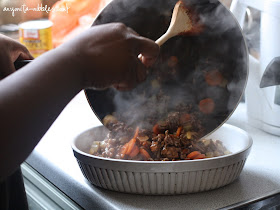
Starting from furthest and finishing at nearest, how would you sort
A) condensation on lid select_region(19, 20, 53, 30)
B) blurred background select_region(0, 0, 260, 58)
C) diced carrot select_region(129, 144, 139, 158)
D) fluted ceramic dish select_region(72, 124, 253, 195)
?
blurred background select_region(0, 0, 260, 58) → condensation on lid select_region(19, 20, 53, 30) → diced carrot select_region(129, 144, 139, 158) → fluted ceramic dish select_region(72, 124, 253, 195)

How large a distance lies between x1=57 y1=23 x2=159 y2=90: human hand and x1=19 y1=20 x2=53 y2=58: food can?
3.80 feet

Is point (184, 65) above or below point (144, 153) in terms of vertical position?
above

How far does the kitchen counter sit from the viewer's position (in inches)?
36.0

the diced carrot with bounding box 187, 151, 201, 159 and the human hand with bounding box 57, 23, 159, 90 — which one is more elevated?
the human hand with bounding box 57, 23, 159, 90

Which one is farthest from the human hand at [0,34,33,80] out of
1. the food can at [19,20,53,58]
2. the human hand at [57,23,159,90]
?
the food can at [19,20,53,58]

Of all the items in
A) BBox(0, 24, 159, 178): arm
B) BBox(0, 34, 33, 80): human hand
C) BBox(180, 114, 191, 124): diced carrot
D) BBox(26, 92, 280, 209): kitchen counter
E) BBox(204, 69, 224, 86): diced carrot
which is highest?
BBox(0, 24, 159, 178): arm

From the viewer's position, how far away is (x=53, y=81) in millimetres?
654

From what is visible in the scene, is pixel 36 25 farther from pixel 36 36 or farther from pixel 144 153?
pixel 144 153

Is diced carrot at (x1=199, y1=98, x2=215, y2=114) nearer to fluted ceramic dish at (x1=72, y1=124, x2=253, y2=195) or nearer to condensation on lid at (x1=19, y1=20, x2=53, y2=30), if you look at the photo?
fluted ceramic dish at (x1=72, y1=124, x2=253, y2=195)

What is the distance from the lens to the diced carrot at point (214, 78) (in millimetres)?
1063

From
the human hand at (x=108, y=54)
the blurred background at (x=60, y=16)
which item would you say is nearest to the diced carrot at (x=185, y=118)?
the human hand at (x=108, y=54)

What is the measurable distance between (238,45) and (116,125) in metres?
0.34

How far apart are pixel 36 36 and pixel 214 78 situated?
3.38 ft

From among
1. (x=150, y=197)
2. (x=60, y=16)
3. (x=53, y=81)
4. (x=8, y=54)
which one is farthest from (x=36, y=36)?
(x=53, y=81)
